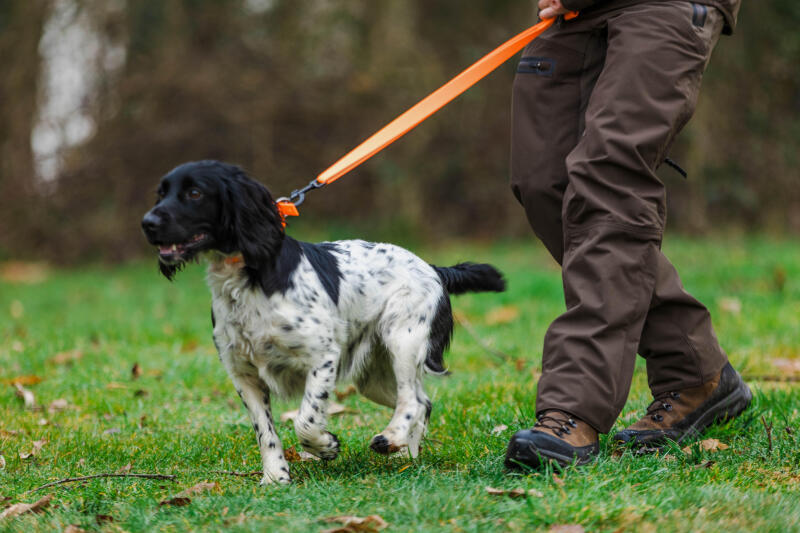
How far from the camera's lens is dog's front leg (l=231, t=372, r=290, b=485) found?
3469 millimetres

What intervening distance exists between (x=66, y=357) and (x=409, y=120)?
3372 millimetres

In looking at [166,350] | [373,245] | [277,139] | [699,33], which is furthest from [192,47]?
[699,33]

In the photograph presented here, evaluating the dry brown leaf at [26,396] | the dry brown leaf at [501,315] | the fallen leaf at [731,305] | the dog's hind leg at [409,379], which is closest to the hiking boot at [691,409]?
the dog's hind leg at [409,379]

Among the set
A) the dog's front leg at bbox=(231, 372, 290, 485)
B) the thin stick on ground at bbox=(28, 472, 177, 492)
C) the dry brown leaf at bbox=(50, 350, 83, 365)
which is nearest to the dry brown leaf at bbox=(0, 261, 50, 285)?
the dry brown leaf at bbox=(50, 350, 83, 365)

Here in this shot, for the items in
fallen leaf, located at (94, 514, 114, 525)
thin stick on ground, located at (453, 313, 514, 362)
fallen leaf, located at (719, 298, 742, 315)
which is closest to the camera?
fallen leaf, located at (94, 514, 114, 525)

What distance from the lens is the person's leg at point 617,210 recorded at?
318 centimetres

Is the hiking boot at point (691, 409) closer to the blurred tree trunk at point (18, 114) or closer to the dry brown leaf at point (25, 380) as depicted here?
the dry brown leaf at point (25, 380)

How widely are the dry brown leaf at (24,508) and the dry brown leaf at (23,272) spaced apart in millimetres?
9071

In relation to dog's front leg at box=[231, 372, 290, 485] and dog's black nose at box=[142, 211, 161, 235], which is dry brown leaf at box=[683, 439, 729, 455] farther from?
dog's black nose at box=[142, 211, 161, 235]

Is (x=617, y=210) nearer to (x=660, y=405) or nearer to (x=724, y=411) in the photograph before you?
(x=660, y=405)

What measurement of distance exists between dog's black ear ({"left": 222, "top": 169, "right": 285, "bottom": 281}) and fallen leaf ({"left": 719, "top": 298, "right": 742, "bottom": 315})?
458cm

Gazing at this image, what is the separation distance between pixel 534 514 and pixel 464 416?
1.66 meters

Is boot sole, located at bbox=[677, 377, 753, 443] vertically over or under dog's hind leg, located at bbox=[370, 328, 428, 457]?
under

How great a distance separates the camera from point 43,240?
12.7 metres
